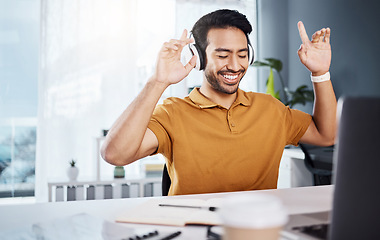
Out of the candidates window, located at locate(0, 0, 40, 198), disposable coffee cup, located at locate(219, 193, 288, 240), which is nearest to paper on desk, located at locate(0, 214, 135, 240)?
disposable coffee cup, located at locate(219, 193, 288, 240)

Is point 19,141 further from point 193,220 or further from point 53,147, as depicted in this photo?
point 193,220

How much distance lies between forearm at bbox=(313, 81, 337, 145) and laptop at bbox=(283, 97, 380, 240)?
99cm

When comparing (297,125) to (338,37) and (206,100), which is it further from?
(338,37)

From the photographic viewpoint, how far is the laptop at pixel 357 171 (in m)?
0.42

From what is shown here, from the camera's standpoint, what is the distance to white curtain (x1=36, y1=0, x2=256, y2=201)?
3.49 metres

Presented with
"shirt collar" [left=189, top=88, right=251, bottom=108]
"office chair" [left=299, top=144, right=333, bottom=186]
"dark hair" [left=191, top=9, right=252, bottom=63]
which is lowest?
"office chair" [left=299, top=144, right=333, bottom=186]

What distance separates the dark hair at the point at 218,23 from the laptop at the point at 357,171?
42.6 inches

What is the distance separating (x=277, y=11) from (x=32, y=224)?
12.2ft

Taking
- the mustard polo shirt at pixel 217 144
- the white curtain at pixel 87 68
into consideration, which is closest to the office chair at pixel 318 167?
the mustard polo shirt at pixel 217 144

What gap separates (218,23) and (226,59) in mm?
153

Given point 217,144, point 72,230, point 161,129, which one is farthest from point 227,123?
point 72,230

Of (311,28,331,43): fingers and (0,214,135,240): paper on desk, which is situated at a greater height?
(311,28,331,43): fingers

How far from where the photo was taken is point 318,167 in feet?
7.72

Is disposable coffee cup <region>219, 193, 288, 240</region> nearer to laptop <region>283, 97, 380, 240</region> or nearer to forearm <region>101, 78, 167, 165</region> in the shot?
laptop <region>283, 97, 380, 240</region>
